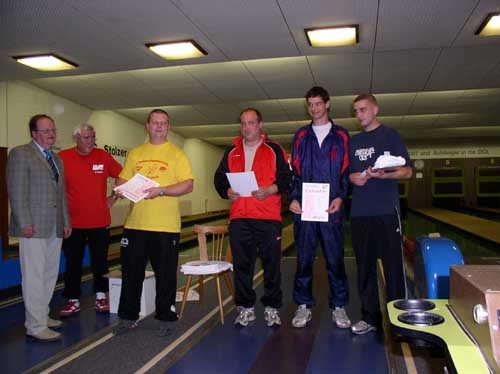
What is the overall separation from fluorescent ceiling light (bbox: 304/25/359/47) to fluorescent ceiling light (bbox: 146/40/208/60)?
4.82 feet

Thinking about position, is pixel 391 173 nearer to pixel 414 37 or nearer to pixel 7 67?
pixel 414 37

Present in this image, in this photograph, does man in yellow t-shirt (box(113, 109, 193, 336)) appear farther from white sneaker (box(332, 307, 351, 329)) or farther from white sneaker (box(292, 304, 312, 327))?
white sneaker (box(332, 307, 351, 329))

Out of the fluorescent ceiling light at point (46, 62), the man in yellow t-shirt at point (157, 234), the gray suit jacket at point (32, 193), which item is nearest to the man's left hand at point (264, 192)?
the man in yellow t-shirt at point (157, 234)

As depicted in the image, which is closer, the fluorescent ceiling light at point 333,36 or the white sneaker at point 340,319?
the white sneaker at point 340,319

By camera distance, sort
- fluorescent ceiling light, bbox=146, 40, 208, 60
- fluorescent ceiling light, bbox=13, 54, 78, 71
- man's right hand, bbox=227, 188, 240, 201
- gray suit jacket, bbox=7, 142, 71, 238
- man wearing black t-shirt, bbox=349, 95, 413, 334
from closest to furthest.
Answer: man wearing black t-shirt, bbox=349, 95, 413, 334
gray suit jacket, bbox=7, 142, 71, 238
man's right hand, bbox=227, 188, 240, 201
fluorescent ceiling light, bbox=146, 40, 208, 60
fluorescent ceiling light, bbox=13, 54, 78, 71

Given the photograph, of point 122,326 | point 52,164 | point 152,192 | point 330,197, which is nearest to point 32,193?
point 52,164

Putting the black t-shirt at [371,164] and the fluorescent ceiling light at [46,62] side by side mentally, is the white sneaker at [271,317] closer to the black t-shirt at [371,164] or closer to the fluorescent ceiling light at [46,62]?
the black t-shirt at [371,164]

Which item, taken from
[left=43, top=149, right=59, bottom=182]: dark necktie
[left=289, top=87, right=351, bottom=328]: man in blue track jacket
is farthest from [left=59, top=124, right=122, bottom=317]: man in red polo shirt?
[left=289, top=87, right=351, bottom=328]: man in blue track jacket

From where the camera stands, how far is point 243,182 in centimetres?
341

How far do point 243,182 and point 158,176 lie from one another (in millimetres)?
641

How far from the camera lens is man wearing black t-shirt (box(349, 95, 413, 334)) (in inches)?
124

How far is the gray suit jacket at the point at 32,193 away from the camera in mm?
3258

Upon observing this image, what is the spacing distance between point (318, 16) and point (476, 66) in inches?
150

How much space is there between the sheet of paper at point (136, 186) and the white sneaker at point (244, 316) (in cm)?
121
